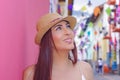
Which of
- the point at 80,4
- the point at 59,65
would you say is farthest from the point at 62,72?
the point at 80,4

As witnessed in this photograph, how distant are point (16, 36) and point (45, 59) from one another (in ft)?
0.57

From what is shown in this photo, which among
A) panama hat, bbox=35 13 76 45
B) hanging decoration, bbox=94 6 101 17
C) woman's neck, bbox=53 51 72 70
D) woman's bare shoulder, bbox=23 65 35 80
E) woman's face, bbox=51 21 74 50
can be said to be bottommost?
woman's bare shoulder, bbox=23 65 35 80

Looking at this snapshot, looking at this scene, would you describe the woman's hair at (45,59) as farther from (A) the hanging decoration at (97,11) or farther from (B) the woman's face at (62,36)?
(A) the hanging decoration at (97,11)

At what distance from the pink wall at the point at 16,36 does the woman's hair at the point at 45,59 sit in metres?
0.10

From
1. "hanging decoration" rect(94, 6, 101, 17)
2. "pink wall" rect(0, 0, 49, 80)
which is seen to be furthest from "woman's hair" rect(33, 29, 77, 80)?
"hanging decoration" rect(94, 6, 101, 17)

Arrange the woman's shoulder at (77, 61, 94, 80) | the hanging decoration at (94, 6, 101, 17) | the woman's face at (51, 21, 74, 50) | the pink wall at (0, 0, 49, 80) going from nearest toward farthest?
the pink wall at (0, 0, 49, 80), the woman's face at (51, 21, 74, 50), the woman's shoulder at (77, 61, 94, 80), the hanging decoration at (94, 6, 101, 17)

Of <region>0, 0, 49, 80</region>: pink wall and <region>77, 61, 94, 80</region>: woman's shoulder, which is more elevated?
<region>0, 0, 49, 80</region>: pink wall

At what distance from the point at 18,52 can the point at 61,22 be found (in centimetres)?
25

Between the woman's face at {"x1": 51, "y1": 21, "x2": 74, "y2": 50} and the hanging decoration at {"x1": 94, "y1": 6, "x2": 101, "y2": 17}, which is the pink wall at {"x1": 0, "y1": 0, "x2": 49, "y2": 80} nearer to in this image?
the woman's face at {"x1": 51, "y1": 21, "x2": 74, "y2": 50}

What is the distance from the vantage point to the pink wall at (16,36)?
1.10 m

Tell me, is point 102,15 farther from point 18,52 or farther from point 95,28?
point 18,52

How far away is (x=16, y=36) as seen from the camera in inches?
50.6

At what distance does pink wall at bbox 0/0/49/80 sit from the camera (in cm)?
110

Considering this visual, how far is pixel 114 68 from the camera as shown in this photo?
571 centimetres
